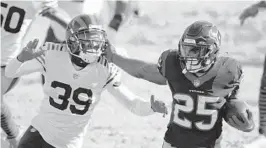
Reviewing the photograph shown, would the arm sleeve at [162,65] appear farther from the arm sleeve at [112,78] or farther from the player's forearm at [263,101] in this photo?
the player's forearm at [263,101]

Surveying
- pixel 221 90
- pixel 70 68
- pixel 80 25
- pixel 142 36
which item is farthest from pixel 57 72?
pixel 142 36

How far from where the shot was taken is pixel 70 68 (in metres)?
4.70

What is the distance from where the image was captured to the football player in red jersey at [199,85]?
4.28 m

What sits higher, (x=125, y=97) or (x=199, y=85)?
(x=199, y=85)

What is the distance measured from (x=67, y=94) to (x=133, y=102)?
49cm

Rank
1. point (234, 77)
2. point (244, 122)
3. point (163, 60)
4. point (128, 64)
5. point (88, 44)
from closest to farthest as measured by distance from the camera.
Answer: point (244, 122) < point (234, 77) < point (163, 60) < point (88, 44) < point (128, 64)

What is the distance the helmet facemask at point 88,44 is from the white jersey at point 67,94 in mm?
106

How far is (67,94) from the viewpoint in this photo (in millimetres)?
4652

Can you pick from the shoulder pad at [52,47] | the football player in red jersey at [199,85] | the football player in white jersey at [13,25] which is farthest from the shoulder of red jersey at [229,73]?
the football player in white jersey at [13,25]

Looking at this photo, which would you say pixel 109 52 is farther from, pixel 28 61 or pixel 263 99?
pixel 263 99

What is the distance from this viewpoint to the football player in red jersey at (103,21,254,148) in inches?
168

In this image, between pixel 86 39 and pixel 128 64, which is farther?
pixel 128 64

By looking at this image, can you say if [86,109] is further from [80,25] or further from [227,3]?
[227,3]

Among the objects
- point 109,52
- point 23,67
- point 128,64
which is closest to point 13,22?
point 23,67
